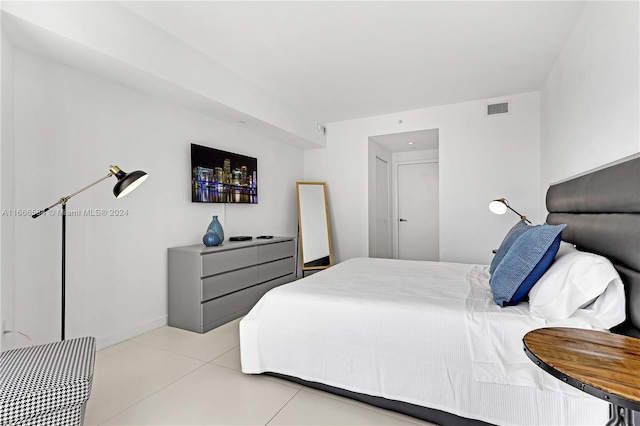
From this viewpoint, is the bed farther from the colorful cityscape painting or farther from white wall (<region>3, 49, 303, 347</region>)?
the colorful cityscape painting

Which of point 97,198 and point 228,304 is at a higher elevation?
point 97,198

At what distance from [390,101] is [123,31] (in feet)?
10.3

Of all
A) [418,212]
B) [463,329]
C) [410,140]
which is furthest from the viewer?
[418,212]

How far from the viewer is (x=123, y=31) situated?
241 centimetres

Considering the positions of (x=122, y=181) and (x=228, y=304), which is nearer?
(x=122, y=181)

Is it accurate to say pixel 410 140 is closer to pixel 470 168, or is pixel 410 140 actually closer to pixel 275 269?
pixel 470 168

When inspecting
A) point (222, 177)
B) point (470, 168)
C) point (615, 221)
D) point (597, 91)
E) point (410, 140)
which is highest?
point (410, 140)

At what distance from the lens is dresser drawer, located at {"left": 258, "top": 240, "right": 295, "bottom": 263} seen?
3.92 meters

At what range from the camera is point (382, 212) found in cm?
595

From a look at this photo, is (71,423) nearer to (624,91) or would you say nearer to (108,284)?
(108,284)

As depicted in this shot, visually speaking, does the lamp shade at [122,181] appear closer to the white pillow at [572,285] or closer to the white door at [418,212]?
the white pillow at [572,285]

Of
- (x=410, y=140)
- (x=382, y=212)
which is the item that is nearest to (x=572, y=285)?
(x=410, y=140)

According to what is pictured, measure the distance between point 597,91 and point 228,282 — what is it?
334 centimetres

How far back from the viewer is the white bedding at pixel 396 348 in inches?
58.2
